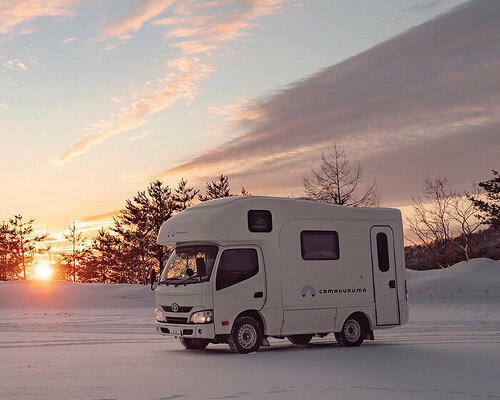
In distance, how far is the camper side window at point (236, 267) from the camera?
53.5ft

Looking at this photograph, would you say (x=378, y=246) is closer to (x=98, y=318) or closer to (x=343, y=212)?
(x=343, y=212)

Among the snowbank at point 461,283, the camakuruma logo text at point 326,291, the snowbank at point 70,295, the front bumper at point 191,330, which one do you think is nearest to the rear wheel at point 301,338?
the camakuruma logo text at point 326,291

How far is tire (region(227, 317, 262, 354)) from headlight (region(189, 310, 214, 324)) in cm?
64

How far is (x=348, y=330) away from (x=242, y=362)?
456 cm

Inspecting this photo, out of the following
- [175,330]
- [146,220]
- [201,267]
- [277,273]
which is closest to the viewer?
[201,267]

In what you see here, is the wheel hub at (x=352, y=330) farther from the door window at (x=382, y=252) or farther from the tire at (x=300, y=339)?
the door window at (x=382, y=252)

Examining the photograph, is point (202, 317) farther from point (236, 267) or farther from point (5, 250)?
point (5, 250)

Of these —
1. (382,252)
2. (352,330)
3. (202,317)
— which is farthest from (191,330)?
(382,252)

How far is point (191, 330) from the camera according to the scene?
53.4ft

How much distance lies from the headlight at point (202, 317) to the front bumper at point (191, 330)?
0.29 feet

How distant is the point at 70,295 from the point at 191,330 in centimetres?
2866

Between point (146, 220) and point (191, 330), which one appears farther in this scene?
point (146, 220)

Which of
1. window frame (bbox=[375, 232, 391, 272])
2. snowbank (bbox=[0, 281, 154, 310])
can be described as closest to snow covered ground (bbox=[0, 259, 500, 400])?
window frame (bbox=[375, 232, 391, 272])

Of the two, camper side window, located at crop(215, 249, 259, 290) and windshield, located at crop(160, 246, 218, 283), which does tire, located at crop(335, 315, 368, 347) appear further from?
windshield, located at crop(160, 246, 218, 283)
